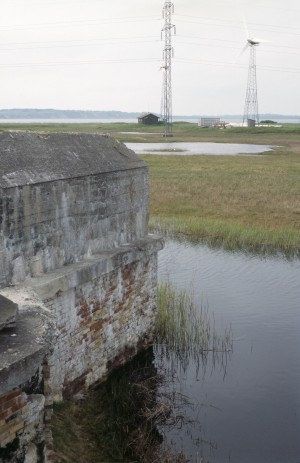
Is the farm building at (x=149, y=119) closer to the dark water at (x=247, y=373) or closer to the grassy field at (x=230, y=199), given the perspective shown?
the grassy field at (x=230, y=199)

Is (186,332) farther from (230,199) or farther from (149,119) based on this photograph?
(149,119)

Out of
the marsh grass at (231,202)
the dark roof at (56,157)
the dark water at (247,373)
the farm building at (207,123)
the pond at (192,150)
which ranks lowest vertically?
the dark water at (247,373)

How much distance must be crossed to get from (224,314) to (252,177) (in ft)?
73.3

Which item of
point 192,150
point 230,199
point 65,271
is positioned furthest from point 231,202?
point 192,150

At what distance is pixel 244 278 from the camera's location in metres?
15.4

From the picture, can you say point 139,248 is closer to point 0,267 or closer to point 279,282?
point 0,267

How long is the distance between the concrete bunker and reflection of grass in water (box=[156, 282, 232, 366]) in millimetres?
642

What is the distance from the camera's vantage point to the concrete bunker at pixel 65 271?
4293 millimetres

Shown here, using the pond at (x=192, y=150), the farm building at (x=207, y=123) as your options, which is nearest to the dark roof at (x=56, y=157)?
the pond at (x=192, y=150)

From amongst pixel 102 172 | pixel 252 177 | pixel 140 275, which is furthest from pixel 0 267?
pixel 252 177

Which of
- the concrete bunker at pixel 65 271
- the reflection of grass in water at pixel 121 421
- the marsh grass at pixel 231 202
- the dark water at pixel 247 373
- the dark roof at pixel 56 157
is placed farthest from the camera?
the marsh grass at pixel 231 202

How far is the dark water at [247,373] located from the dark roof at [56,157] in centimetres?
415

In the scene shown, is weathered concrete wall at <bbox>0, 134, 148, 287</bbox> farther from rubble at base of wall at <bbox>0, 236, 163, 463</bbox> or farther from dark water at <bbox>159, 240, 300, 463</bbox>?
dark water at <bbox>159, 240, 300, 463</bbox>

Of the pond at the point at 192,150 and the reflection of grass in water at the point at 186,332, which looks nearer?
the reflection of grass in water at the point at 186,332
